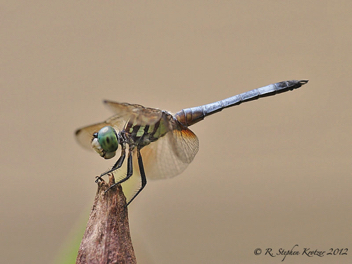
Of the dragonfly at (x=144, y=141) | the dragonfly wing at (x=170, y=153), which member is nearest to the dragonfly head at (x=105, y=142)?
the dragonfly at (x=144, y=141)

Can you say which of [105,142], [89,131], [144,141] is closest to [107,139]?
[105,142]

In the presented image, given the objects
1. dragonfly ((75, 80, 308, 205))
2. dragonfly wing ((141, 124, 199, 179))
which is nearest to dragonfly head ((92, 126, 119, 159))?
dragonfly ((75, 80, 308, 205))

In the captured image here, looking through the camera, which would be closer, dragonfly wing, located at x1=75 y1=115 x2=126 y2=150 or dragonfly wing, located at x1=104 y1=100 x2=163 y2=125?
dragonfly wing, located at x1=104 y1=100 x2=163 y2=125

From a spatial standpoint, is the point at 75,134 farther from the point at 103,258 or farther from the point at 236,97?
the point at 236,97

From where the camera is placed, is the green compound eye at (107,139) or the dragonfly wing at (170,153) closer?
the green compound eye at (107,139)

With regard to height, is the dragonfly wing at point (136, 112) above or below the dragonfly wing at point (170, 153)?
above

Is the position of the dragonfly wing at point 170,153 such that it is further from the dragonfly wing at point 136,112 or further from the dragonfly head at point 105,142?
the dragonfly head at point 105,142

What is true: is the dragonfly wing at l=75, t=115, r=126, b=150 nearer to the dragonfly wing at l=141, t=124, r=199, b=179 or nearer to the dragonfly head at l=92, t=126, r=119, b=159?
the dragonfly head at l=92, t=126, r=119, b=159
